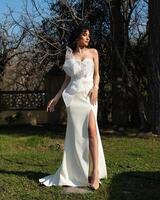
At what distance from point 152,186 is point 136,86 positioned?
8.98 m

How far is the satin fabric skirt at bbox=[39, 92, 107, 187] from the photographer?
7.18 metres

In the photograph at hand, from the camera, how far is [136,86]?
16.3 metres

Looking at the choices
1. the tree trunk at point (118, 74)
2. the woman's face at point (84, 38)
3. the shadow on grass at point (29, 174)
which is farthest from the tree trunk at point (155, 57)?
the woman's face at point (84, 38)

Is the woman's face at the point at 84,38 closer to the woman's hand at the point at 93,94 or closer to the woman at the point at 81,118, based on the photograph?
the woman at the point at 81,118

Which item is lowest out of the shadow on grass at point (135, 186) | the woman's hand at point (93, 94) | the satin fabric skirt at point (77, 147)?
the shadow on grass at point (135, 186)

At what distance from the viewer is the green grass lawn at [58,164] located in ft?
22.7

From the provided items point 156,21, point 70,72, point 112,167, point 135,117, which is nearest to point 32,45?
point 135,117

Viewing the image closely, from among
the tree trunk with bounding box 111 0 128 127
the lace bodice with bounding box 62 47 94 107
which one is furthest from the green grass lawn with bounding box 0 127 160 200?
the tree trunk with bounding box 111 0 128 127

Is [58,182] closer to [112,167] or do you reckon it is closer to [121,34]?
[112,167]

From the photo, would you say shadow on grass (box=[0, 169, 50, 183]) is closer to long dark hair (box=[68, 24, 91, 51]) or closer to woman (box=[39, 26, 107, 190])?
woman (box=[39, 26, 107, 190])

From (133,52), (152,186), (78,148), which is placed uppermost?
(133,52)

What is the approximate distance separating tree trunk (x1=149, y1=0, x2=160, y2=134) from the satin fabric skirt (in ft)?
22.5

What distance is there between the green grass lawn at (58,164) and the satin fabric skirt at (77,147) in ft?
0.83

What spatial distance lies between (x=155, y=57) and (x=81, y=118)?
7.27m
